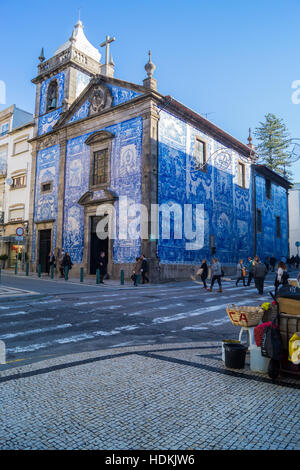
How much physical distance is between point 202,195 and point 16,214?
15.8m

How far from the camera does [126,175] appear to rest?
20.1m

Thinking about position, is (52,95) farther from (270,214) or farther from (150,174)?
(270,214)

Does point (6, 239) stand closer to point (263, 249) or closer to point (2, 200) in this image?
point (2, 200)

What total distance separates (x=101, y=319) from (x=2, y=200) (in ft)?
86.6

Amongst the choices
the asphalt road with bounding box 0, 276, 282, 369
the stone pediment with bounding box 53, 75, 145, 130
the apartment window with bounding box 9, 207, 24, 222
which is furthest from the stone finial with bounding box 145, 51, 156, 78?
Answer: the apartment window with bounding box 9, 207, 24, 222

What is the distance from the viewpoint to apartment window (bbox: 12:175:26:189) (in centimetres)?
2838

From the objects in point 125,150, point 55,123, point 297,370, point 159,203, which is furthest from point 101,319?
point 55,123

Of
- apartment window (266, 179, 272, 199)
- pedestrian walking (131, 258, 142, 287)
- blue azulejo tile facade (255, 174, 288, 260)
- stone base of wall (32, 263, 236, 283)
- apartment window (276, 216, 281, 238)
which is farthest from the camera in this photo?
apartment window (276, 216, 281, 238)

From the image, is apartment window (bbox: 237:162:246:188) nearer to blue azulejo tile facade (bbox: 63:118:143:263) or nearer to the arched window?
blue azulejo tile facade (bbox: 63:118:143:263)

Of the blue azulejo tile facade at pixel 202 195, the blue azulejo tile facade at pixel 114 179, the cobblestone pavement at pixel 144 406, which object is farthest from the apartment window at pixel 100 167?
the cobblestone pavement at pixel 144 406

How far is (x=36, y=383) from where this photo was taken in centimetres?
352

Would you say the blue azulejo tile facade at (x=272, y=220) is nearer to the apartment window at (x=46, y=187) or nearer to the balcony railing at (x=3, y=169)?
the apartment window at (x=46, y=187)

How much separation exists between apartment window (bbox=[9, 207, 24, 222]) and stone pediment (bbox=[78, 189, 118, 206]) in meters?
8.31

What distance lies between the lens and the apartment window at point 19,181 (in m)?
28.4
